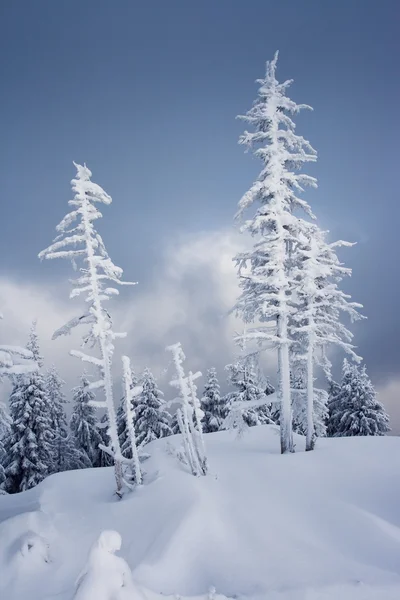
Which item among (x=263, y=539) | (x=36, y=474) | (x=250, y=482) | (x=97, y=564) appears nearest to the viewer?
(x=97, y=564)

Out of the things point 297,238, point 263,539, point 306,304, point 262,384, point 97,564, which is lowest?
point 263,539

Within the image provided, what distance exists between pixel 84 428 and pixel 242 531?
31585 millimetres

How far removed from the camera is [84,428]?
1436 inches

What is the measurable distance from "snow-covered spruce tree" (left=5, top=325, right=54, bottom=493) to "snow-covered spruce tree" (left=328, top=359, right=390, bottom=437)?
27214mm

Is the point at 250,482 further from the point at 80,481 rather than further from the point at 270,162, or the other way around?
the point at 270,162

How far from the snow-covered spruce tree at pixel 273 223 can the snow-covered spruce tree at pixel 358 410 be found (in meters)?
21.7

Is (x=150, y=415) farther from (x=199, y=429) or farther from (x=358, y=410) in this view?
(x=199, y=429)

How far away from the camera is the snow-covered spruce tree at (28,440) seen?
2891 centimetres

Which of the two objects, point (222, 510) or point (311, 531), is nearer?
point (311, 531)

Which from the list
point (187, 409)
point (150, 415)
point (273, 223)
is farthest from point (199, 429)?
point (150, 415)

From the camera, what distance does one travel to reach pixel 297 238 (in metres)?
15.8

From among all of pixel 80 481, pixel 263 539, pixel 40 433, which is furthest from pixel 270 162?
pixel 40 433

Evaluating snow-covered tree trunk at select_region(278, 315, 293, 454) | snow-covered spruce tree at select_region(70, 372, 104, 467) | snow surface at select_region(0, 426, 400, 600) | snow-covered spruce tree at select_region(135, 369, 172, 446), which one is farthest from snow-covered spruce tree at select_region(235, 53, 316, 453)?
snow-covered spruce tree at select_region(70, 372, 104, 467)

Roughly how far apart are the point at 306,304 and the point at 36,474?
26455 millimetres
